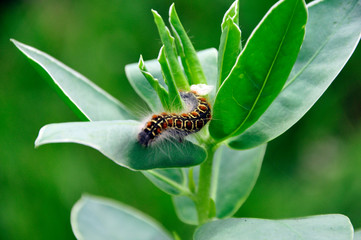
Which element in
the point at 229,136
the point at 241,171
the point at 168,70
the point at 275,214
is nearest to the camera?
the point at 168,70

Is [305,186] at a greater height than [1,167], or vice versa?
[1,167]

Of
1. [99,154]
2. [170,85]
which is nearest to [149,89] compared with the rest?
[170,85]

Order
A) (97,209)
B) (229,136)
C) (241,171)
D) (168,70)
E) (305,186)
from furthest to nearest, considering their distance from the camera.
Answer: (305,186) < (97,209) < (241,171) < (229,136) < (168,70)

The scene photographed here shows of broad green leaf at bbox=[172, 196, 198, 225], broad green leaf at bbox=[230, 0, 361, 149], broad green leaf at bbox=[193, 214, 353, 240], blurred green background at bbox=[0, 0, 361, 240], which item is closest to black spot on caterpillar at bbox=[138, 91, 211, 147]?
broad green leaf at bbox=[230, 0, 361, 149]

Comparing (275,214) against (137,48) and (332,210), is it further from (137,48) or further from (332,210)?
(137,48)

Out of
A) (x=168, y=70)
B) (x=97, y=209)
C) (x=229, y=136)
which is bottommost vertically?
(x=97, y=209)

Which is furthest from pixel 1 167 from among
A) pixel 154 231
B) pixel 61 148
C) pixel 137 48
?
pixel 154 231
